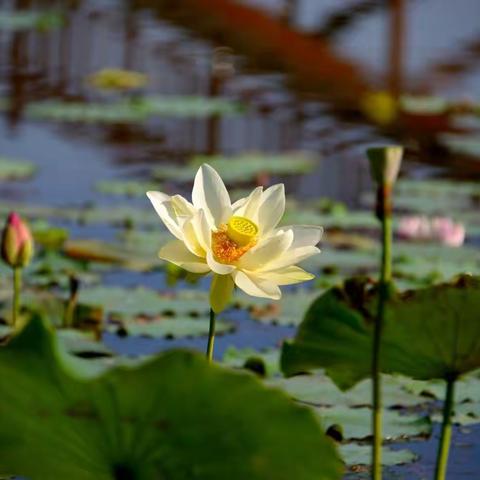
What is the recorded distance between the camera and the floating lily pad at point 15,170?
409cm

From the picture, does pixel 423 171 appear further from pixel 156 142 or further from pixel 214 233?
pixel 214 233

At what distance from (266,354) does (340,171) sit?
213cm

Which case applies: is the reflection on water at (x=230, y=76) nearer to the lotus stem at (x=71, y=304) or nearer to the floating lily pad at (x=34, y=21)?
the floating lily pad at (x=34, y=21)

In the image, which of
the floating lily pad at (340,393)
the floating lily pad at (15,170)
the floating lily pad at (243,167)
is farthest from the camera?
the floating lily pad at (243,167)

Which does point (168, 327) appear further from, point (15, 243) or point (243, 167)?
point (243, 167)

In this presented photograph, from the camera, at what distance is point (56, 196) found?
406 centimetres

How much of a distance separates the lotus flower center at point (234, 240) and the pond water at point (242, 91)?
1.02 meters

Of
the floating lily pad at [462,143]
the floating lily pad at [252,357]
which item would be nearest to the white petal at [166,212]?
the floating lily pad at [252,357]

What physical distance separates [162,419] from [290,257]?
377mm

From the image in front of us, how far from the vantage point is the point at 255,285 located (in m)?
1.51

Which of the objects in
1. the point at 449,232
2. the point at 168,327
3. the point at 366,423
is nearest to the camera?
the point at 366,423

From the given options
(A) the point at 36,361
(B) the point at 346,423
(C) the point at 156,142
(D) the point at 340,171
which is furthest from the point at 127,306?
(C) the point at 156,142

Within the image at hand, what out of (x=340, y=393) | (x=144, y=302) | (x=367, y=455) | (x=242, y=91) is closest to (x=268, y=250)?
(x=367, y=455)

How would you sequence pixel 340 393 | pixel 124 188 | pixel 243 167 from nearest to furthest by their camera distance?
pixel 340 393 < pixel 124 188 < pixel 243 167
